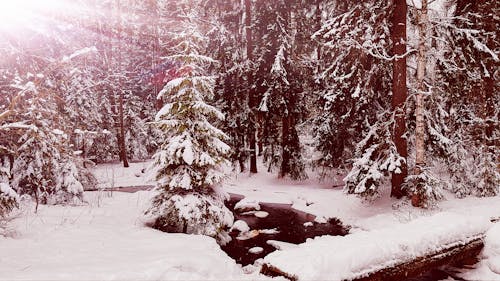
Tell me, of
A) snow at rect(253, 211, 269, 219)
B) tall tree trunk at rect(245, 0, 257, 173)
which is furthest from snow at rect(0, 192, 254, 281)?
tall tree trunk at rect(245, 0, 257, 173)

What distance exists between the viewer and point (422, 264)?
5.94 metres

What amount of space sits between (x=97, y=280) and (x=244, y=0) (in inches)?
710

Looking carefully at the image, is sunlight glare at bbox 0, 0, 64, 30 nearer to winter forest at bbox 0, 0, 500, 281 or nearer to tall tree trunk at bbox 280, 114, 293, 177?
winter forest at bbox 0, 0, 500, 281

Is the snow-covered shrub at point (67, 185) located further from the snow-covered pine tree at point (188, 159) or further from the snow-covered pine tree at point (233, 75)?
the snow-covered pine tree at point (233, 75)

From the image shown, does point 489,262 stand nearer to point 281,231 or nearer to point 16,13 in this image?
point 281,231

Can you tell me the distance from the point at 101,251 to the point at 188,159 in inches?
130

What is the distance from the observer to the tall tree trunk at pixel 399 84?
38.5 feet

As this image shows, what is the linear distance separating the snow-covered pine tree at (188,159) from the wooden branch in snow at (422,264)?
4.91 m

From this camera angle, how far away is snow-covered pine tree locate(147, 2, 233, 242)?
993 cm

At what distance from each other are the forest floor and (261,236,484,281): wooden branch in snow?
0.23 metres

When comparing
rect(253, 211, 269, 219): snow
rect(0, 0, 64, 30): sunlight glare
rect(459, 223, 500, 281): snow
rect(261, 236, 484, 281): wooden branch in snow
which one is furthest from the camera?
rect(253, 211, 269, 219): snow

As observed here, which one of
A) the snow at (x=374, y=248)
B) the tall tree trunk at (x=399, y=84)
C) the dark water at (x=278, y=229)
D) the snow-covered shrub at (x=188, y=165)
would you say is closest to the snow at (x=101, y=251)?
the snow-covered shrub at (x=188, y=165)

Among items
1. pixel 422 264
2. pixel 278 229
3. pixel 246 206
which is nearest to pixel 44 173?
pixel 246 206

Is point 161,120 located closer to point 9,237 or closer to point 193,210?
point 193,210
